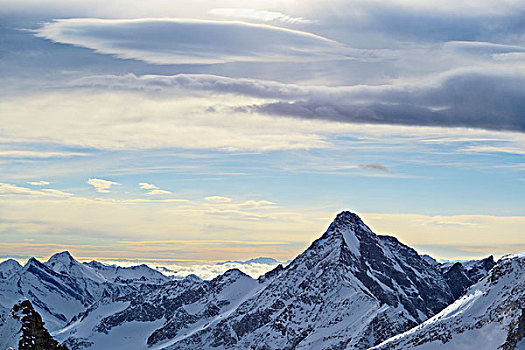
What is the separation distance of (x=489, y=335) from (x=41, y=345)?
107 m

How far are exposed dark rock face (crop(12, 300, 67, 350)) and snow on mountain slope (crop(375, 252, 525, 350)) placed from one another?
9705 cm

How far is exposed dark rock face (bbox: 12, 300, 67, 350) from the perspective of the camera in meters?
29.8

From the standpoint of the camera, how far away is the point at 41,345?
30312mm

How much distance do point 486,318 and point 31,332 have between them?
111 m

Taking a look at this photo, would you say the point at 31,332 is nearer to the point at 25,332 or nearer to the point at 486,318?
the point at 25,332

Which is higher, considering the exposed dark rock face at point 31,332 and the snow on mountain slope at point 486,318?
the exposed dark rock face at point 31,332

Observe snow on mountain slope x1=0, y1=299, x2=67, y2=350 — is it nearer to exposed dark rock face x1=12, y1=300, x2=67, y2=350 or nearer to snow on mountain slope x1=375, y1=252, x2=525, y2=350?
exposed dark rock face x1=12, y1=300, x2=67, y2=350

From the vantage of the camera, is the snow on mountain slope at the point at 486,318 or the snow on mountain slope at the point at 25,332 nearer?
the snow on mountain slope at the point at 25,332

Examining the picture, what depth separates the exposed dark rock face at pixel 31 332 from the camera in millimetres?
29766

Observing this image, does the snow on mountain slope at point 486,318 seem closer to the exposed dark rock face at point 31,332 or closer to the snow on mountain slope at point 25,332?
the exposed dark rock face at point 31,332

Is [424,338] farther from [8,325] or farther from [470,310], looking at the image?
[8,325]

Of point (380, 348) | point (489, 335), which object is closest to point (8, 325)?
point (489, 335)

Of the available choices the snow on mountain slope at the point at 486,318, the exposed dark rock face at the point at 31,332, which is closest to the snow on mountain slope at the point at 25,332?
the exposed dark rock face at the point at 31,332

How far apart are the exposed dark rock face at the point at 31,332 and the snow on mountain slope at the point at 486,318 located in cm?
9705
